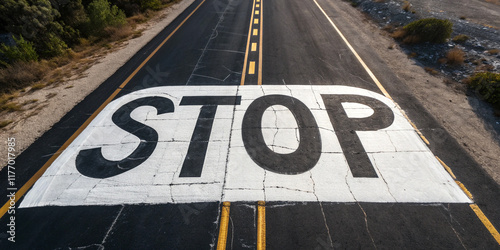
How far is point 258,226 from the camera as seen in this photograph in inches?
159

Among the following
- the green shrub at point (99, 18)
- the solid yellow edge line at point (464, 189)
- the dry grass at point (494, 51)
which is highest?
the green shrub at point (99, 18)

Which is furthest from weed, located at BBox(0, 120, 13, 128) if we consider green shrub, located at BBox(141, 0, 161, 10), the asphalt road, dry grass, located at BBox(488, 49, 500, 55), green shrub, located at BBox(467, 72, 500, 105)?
dry grass, located at BBox(488, 49, 500, 55)

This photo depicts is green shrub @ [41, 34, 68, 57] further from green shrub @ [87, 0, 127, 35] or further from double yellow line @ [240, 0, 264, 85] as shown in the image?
double yellow line @ [240, 0, 264, 85]

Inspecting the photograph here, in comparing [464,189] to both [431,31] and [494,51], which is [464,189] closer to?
[494,51]

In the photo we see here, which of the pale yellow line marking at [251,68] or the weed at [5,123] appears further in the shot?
the pale yellow line marking at [251,68]

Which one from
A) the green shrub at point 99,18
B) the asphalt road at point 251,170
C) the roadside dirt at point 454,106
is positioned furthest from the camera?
the green shrub at point 99,18

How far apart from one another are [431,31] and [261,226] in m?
12.0

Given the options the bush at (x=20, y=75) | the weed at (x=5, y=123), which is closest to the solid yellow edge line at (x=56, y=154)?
the weed at (x=5, y=123)

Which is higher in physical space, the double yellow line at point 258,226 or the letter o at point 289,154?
the letter o at point 289,154

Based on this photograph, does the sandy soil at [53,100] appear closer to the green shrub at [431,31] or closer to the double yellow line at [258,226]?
the double yellow line at [258,226]

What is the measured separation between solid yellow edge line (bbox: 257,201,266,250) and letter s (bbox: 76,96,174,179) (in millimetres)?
3123

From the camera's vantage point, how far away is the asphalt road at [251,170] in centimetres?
399

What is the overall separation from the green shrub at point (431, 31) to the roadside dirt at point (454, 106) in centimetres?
92

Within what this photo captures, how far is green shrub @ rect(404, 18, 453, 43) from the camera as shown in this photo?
392 inches
